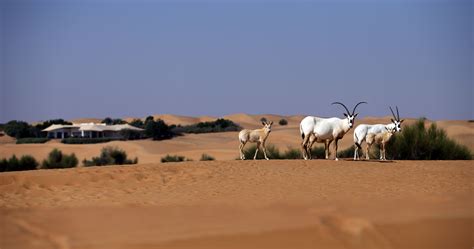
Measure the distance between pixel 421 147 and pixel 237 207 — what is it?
12.3 metres

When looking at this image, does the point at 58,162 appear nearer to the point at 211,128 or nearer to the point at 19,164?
the point at 19,164

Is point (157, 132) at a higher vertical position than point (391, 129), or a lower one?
higher

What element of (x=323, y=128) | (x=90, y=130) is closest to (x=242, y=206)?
(x=323, y=128)

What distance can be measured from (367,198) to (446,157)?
10.8m

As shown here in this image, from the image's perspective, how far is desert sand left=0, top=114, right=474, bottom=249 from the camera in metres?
10.9

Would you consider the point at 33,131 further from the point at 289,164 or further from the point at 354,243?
the point at 354,243

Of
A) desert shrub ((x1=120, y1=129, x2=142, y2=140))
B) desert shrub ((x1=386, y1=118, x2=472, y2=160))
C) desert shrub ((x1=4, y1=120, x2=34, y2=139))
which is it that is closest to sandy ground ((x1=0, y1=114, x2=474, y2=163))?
desert shrub ((x1=120, y1=129, x2=142, y2=140))

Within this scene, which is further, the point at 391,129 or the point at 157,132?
the point at 157,132

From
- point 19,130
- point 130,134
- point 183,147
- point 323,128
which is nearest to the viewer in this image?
point 323,128

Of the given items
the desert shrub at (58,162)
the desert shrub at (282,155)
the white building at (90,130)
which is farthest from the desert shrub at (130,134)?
the desert shrub at (282,155)

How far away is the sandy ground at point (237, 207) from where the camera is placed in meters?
10.9

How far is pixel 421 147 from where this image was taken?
22.8m

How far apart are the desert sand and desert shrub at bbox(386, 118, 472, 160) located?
4.83 m

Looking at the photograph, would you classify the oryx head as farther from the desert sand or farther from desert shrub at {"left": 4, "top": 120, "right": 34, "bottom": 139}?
desert shrub at {"left": 4, "top": 120, "right": 34, "bottom": 139}
